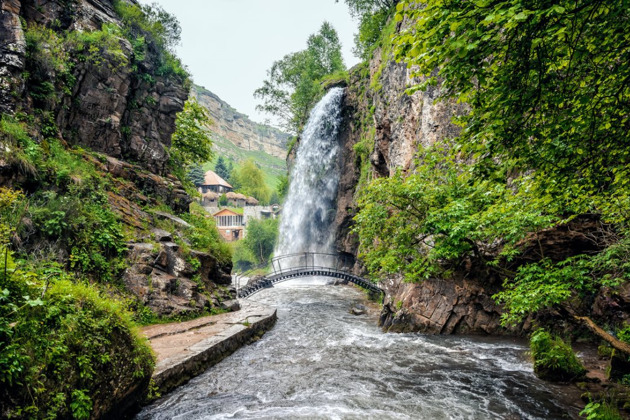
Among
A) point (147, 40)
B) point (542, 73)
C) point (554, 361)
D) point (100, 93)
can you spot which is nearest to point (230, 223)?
point (147, 40)

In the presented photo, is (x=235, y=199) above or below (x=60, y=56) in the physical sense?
below

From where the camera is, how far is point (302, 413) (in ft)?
18.0

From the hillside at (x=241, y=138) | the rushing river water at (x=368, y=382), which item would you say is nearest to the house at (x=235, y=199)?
the hillside at (x=241, y=138)

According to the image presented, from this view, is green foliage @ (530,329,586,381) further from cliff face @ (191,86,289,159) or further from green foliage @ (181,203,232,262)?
cliff face @ (191,86,289,159)

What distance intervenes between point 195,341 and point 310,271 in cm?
1290

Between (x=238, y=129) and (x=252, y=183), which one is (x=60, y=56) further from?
(x=238, y=129)

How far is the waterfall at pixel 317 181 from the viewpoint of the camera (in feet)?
98.2

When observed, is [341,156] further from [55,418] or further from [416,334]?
[55,418]

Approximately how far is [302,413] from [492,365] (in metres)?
5.41

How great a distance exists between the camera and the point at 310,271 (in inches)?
813

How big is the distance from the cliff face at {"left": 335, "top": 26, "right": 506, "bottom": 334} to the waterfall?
108 inches

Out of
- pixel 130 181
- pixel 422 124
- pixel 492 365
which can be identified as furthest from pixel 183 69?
pixel 492 365

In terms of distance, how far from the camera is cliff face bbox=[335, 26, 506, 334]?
10891 millimetres

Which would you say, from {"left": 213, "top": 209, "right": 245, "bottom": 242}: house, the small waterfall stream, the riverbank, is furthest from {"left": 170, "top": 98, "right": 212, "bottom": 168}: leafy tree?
{"left": 213, "top": 209, "right": 245, "bottom": 242}: house
